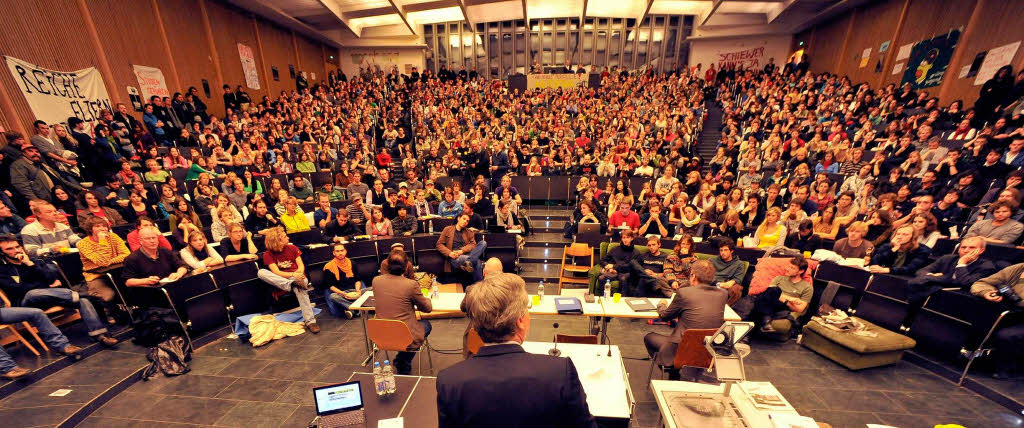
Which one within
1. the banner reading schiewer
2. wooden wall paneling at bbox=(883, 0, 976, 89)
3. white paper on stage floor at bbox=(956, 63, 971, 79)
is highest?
wooden wall paneling at bbox=(883, 0, 976, 89)

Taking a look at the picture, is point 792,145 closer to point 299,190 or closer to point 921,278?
point 921,278

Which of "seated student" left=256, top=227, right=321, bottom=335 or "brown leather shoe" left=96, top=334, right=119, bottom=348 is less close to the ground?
"seated student" left=256, top=227, right=321, bottom=335

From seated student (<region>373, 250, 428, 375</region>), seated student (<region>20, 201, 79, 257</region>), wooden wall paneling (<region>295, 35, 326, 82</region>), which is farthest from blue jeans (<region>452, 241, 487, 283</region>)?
wooden wall paneling (<region>295, 35, 326, 82</region>)

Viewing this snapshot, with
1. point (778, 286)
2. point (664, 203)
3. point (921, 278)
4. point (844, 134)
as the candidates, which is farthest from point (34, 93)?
point (844, 134)

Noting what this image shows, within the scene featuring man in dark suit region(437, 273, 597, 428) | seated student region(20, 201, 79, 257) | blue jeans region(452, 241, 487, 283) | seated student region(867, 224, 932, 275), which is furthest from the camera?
blue jeans region(452, 241, 487, 283)

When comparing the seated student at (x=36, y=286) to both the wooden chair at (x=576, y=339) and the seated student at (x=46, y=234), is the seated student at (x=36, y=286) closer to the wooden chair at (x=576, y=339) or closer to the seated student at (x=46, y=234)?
the seated student at (x=46, y=234)

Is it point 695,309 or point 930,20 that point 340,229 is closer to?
point 695,309

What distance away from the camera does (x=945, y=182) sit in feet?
19.0

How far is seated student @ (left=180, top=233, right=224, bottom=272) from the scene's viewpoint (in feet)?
15.0

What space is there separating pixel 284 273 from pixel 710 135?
1413 centimetres

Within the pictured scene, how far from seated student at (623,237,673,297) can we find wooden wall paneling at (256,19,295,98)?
17423 millimetres

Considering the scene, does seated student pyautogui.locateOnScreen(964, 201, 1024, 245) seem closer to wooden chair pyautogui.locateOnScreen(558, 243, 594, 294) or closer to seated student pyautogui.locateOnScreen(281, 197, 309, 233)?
wooden chair pyautogui.locateOnScreen(558, 243, 594, 294)

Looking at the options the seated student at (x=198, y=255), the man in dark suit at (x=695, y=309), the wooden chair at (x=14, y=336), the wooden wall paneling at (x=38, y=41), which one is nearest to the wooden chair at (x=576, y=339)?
the man in dark suit at (x=695, y=309)

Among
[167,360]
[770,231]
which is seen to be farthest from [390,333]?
[770,231]
